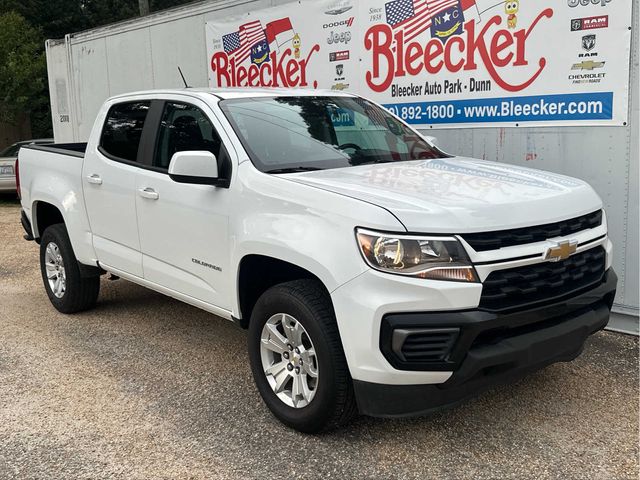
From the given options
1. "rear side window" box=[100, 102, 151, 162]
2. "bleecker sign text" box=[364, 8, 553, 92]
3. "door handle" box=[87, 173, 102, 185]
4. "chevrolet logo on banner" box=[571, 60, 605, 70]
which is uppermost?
"bleecker sign text" box=[364, 8, 553, 92]

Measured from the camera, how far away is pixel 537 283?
10.6ft

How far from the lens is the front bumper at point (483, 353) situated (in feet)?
9.96

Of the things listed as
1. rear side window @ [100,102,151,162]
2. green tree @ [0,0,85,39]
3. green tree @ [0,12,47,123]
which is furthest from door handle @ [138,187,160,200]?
green tree @ [0,0,85,39]

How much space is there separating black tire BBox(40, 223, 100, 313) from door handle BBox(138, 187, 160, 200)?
1.48 m

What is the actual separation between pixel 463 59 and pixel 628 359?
2.85 metres

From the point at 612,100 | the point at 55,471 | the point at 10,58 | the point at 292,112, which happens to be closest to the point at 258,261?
the point at 292,112

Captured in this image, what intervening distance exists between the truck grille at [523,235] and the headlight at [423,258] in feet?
0.32

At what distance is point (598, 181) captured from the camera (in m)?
Answer: 5.26

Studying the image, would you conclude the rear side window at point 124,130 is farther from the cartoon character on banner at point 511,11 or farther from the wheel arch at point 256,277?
the cartoon character on banner at point 511,11

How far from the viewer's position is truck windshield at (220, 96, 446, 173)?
13.5ft

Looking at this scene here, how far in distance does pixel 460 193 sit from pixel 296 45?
15.5ft

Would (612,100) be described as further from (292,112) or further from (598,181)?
(292,112)

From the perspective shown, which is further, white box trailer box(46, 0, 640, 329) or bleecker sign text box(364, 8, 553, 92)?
bleecker sign text box(364, 8, 553, 92)

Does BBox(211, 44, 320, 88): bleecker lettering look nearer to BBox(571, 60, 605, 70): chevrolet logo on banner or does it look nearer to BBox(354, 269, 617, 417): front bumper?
BBox(571, 60, 605, 70): chevrolet logo on banner
